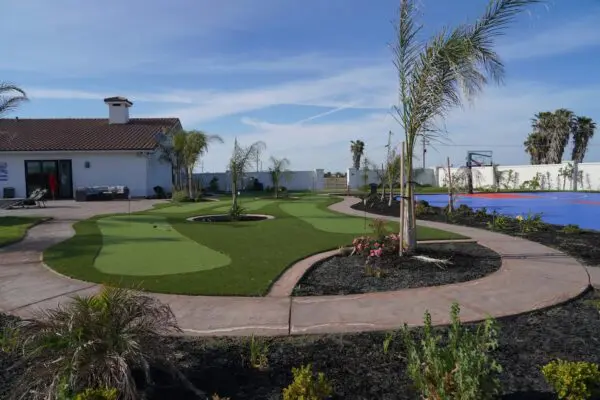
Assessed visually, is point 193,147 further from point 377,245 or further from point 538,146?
point 538,146

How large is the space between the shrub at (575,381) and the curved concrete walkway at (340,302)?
1.74 meters

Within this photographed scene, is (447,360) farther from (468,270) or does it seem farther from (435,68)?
(435,68)

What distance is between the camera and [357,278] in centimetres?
679

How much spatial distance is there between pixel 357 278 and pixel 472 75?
3797 millimetres

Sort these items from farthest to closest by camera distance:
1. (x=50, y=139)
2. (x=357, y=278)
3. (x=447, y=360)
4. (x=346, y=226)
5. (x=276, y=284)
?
(x=50, y=139) → (x=346, y=226) → (x=357, y=278) → (x=276, y=284) → (x=447, y=360)

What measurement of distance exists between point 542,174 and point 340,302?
35124 mm

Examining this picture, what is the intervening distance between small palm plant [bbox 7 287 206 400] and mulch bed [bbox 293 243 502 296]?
2.82m

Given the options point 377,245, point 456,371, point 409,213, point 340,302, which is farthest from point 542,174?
point 456,371

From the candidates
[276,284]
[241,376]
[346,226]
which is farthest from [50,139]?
[241,376]

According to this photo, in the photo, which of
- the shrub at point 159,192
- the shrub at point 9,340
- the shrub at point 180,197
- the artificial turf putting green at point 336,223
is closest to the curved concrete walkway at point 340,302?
the shrub at point 9,340

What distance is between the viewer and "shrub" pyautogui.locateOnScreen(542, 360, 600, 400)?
289 centimetres

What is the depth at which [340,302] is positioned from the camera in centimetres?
548

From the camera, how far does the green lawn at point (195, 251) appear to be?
21.5ft

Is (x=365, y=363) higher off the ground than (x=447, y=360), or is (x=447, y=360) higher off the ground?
(x=447, y=360)
